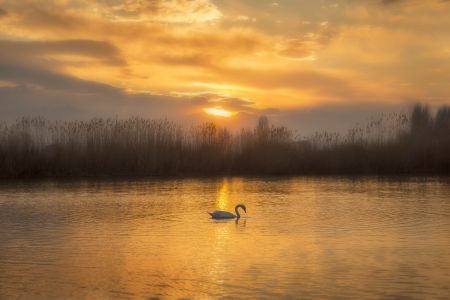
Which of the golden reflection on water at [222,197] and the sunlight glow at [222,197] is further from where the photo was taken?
the sunlight glow at [222,197]

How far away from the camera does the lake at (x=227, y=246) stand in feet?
22.3

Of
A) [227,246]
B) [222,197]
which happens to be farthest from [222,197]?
[227,246]

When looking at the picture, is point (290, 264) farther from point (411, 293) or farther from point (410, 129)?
point (410, 129)

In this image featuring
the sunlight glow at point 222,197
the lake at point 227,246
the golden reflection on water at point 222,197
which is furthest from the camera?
the sunlight glow at point 222,197

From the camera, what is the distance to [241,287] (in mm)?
6777

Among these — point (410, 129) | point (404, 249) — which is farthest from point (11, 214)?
point (410, 129)

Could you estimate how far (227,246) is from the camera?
944 centimetres

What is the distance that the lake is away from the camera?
6.80 meters

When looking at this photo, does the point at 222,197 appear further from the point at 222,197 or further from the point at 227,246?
the point at 227,246

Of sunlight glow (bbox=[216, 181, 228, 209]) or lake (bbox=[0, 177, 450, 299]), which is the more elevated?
sunlight glow (bbox=[216, 181, 228, 209])

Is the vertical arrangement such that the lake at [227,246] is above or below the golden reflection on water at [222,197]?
below

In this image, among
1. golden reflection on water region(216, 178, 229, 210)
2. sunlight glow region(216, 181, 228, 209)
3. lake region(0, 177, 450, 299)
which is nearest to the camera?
lake region(0, 177, 450, 299)

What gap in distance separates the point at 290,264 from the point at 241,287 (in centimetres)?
139

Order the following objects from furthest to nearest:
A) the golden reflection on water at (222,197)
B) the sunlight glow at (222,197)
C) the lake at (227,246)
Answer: the sunlight glow at (222,197), the golden reflection on water at (222,197), the lake at (227,246)
